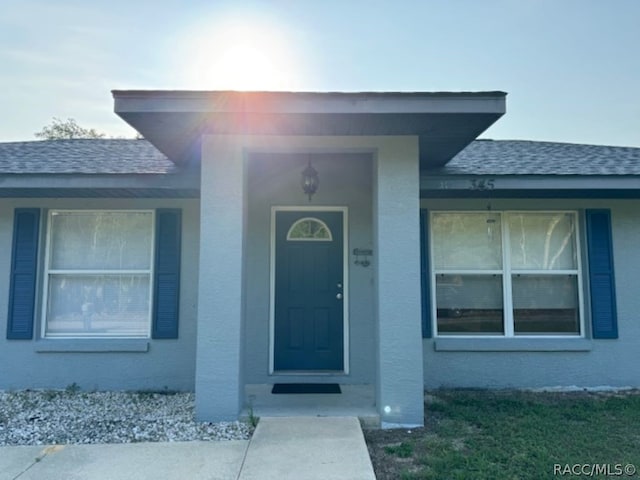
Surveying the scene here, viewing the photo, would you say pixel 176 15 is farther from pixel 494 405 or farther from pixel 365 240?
Result: pixel 494 405

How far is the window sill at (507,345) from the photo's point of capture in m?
5.37

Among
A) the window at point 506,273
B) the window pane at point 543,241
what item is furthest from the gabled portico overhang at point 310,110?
the window pane at point 543,241

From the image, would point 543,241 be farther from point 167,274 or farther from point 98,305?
point 98,305

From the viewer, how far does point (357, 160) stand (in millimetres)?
5215

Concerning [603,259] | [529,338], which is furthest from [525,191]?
[529,338]

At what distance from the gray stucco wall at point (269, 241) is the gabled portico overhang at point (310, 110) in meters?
1.43

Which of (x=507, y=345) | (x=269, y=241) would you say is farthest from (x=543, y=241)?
(x=269, y=241)

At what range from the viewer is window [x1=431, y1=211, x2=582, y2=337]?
559 centimetres

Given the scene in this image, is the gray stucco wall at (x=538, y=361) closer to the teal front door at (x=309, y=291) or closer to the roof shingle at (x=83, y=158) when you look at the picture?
the teal front door at (x=309, y=291)

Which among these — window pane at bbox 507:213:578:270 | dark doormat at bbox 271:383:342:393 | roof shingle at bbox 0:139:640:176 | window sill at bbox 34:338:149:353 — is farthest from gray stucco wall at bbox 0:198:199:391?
window pane at bbox 507:213:578:270

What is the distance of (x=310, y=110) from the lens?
359 centimetres

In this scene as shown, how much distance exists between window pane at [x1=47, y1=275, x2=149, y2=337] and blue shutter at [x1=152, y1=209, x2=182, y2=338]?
0.85 feet

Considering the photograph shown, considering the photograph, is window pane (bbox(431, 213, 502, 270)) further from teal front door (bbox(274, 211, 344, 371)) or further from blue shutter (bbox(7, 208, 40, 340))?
blue shutter (bbox(7, 208, 40, 340))

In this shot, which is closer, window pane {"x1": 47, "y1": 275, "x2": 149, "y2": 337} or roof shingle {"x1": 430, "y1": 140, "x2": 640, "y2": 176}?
roof shingle {"x1": 430, "y1": 140, "x2": 640, "y2": 176}
